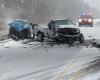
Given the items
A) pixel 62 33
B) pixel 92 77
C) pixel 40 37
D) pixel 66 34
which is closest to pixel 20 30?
pixel 40 37

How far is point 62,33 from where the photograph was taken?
110ft

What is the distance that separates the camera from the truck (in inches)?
1310

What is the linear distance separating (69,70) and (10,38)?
74.2 feet

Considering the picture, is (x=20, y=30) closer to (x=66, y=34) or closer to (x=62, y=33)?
(x=62, y=33)

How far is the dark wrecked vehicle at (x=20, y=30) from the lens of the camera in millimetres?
38812

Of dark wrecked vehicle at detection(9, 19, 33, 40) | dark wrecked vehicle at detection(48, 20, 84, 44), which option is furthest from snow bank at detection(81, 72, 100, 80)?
dark wrecked vehicle at detection(9, 19, 33, 40)

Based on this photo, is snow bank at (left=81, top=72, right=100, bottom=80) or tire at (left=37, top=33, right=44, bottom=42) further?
tire at (left=37, top=33, right=44, bottom=42)

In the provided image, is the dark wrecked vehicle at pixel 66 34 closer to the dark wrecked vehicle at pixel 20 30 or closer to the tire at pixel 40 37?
the tire at pixel 40 37

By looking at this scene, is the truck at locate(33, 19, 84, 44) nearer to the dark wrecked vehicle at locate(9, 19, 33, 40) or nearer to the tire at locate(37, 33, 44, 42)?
the tire at locate(37, 33, 44, 42)

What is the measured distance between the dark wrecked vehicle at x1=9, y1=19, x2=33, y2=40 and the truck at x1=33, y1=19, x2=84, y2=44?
130 inches

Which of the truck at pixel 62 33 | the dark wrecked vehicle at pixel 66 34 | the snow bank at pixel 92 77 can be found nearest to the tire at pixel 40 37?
the truck at pixel 62 33

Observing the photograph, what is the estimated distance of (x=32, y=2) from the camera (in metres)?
98.4

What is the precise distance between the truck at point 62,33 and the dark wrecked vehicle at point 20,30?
130 inches

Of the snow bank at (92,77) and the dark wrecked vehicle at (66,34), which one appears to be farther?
the dark wrecked vehicle at (66,34)
